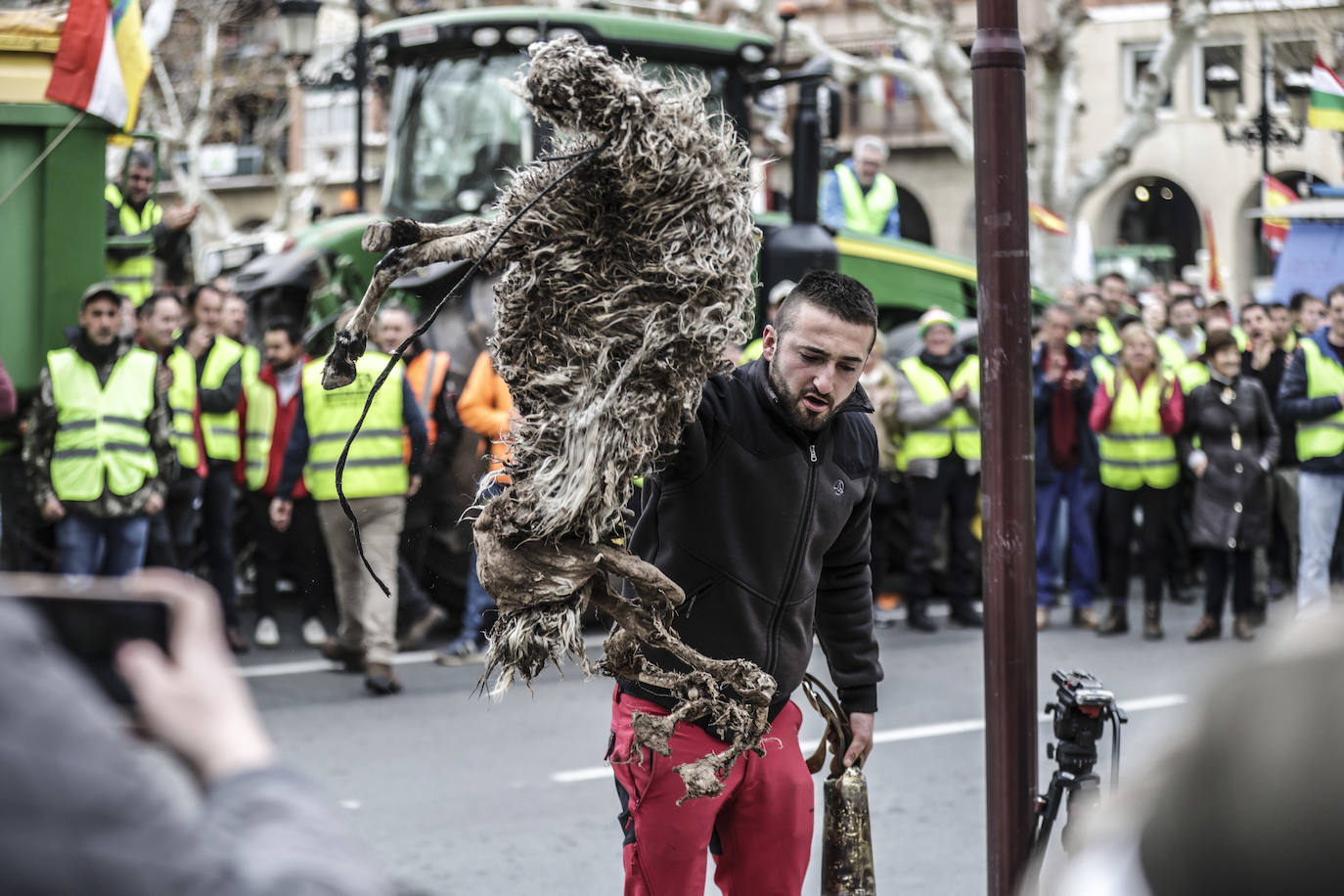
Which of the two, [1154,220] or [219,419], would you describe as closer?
[219,419]

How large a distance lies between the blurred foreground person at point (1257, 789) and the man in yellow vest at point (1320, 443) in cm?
991

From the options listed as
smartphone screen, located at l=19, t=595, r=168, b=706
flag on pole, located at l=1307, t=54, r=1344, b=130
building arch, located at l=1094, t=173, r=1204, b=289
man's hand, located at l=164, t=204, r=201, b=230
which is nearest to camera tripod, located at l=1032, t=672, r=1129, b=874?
smartphone screen, located at l=19, t=595, r=168, b=706

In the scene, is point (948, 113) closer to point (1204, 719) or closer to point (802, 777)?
point (802, 777)

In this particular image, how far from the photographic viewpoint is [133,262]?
10.7m

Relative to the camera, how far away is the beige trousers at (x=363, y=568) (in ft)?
29.1

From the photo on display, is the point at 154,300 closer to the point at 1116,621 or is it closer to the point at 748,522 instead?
the point at 1116,621

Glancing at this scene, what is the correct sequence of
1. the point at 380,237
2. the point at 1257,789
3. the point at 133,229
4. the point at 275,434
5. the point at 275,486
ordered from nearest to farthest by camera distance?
the point at 1257,789
the point at 380,237
the point at 275,434
the point at 275,486
the point at 133,229

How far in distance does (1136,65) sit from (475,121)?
29.3 metres

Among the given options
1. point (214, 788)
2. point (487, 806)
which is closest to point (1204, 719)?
point (214, 788)

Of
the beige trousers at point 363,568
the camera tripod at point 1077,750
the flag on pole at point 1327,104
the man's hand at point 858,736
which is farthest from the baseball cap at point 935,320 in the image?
the man's hand at point 858,736

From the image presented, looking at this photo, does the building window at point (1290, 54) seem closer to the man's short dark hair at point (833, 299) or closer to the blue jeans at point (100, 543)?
the blue jeans at point (100, 543)

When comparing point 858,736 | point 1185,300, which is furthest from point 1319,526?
point 858,736

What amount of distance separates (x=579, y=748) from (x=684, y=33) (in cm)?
529

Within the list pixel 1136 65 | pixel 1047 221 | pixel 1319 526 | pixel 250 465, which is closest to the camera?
pixel 250 465
